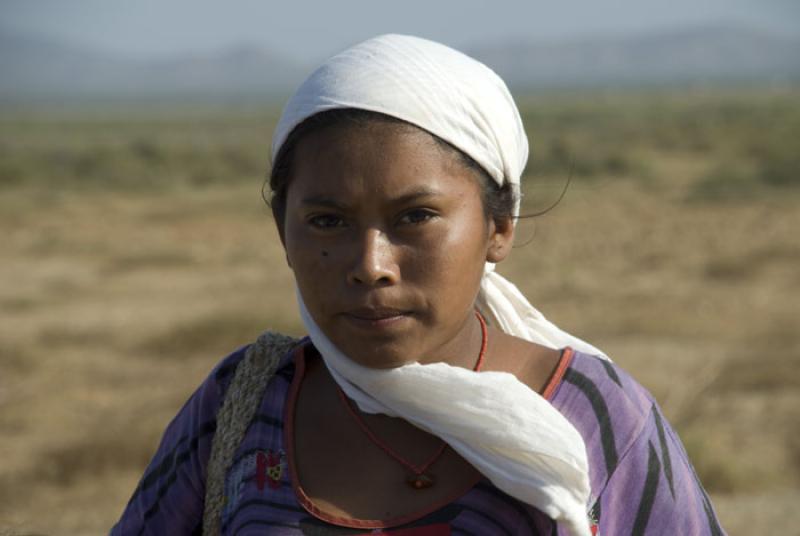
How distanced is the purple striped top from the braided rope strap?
16 mm

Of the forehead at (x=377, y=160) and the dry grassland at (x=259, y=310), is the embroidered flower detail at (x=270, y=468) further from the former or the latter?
the dry grassland at (x=259, y=310)

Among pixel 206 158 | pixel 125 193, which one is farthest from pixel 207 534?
pixel 206 158

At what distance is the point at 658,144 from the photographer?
33406 mm

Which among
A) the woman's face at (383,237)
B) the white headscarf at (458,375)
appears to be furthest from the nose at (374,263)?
the white headscarf at (458,375)

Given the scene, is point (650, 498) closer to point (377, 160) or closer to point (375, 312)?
point (375, 312)

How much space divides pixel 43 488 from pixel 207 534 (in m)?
4.59

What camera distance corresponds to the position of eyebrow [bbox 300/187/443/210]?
1.65 metres

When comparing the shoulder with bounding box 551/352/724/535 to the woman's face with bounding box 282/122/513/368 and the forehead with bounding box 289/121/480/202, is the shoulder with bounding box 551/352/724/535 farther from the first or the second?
the forehead with bounding box 289/121/480/202

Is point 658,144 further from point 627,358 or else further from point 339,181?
point 339,181

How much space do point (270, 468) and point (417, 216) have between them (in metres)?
0.47

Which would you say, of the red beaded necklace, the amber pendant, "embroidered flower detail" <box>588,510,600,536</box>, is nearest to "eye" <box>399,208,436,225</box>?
the red beaded necklace

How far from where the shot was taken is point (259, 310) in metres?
9.42

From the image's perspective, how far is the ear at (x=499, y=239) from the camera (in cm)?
181

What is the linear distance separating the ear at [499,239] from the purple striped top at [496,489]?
0.20m
